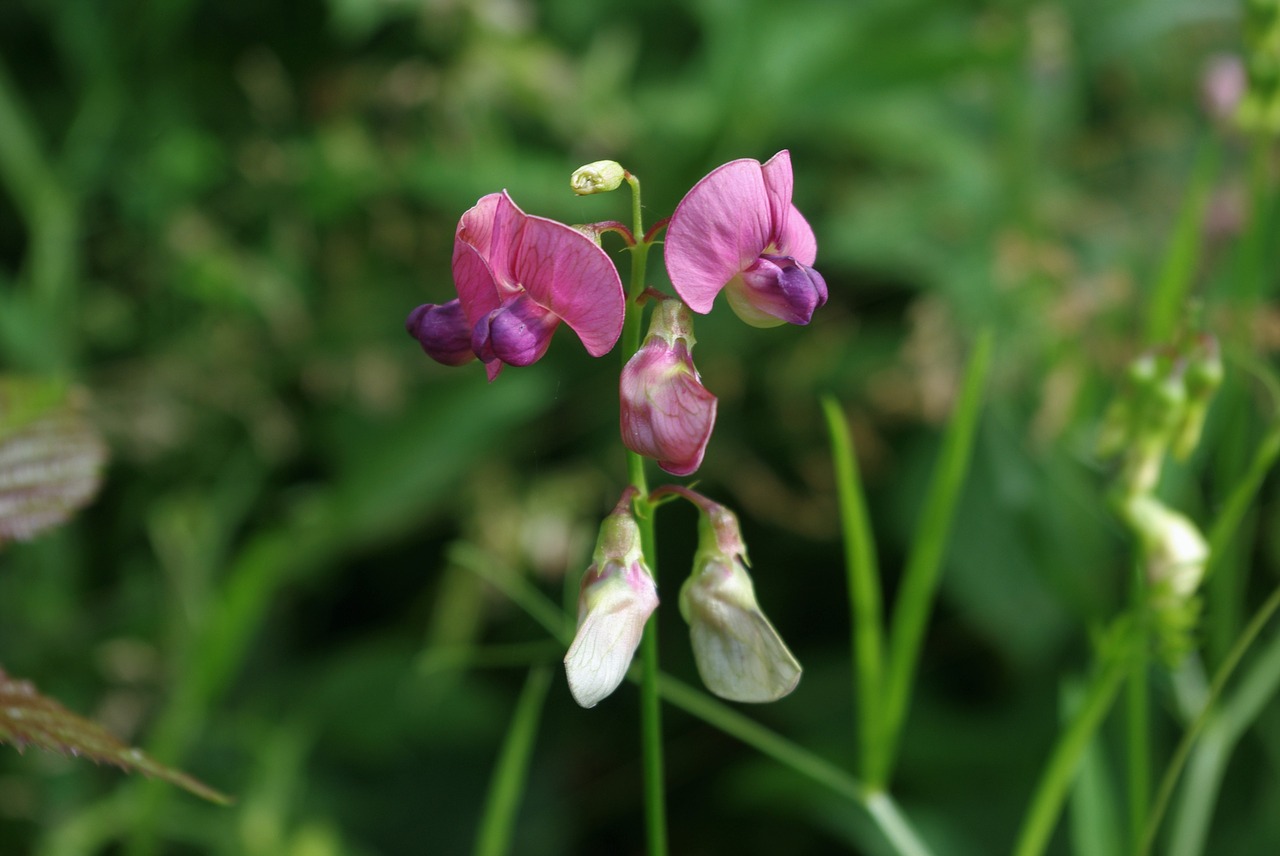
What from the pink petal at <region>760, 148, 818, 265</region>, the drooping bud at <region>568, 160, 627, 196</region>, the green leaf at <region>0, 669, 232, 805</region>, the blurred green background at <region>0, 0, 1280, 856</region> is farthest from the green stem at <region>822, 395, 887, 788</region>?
the blurred green background at <region>0, 0, 1280, 856</region>

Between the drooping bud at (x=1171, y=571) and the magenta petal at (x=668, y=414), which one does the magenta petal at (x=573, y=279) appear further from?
the drooping bud at (x=1171, y=571)

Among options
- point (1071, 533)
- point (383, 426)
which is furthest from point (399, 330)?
point (1071, 533)

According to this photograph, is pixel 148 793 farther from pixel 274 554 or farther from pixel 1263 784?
pixel 1263 784

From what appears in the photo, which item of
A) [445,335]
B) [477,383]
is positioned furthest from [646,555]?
[477,383]

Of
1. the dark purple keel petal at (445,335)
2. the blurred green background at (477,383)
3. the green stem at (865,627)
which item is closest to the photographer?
the dark purple keel petal at (445,335)

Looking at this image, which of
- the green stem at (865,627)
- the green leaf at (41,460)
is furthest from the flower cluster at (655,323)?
the green leaf at (41,460)

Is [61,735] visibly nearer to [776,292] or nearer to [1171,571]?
[776,292]
